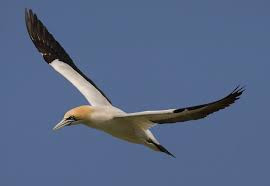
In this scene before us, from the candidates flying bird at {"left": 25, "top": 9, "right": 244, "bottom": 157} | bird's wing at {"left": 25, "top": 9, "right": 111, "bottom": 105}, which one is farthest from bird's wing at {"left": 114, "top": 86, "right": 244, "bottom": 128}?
bird's wing at {"left": 25, "top": 9, "right": 111, "bottom": 105}

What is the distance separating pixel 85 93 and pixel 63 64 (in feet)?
4.91

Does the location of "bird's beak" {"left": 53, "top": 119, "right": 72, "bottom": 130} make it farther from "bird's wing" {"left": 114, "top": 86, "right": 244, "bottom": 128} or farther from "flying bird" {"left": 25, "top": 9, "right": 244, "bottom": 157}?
"bird's wing" {"left": 114, "top": 86, "right": 244, "bottom": 128}

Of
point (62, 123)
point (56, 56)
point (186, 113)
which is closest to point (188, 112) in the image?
point (186, 113)

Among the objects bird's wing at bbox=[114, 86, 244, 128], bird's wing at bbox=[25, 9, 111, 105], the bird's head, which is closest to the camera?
bird's wing at bbox=[114, 86, 244, 128]

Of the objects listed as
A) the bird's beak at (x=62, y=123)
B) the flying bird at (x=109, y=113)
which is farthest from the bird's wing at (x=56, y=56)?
the bird's beak at (x=62, y=123)

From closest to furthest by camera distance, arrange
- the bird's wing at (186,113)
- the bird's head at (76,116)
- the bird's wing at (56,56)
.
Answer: the bird's wing at (186,113) → the bird's head at (76,116) → the bird's wing at (56,56)

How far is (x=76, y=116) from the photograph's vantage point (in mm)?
12477

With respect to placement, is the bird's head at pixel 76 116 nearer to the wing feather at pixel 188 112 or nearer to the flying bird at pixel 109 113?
the flying bird at pixel 109 113

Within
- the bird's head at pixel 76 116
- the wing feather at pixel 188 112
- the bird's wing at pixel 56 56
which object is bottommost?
the wing feather at pixel 188 112

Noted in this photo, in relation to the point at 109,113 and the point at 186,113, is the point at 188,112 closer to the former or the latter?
the point at 186,113

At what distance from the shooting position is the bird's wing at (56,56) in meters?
15.0

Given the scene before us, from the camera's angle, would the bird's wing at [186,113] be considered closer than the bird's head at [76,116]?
Yes

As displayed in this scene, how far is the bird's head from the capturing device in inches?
489

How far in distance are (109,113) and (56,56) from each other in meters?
4.35
